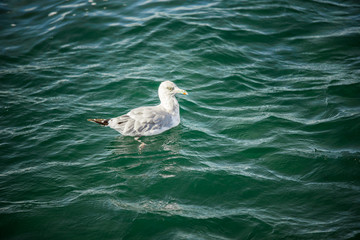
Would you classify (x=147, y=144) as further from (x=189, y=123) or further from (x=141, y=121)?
(x=189, y=123)

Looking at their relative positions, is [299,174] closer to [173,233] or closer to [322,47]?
[173,233]

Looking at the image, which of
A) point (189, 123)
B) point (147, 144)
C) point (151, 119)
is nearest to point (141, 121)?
point (151, 119)

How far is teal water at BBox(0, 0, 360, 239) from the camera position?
234 inches

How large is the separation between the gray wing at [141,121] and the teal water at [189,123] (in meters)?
0.32

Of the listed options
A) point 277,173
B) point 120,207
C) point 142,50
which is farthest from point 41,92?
point 277,173

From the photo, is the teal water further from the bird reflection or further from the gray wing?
the gray wing

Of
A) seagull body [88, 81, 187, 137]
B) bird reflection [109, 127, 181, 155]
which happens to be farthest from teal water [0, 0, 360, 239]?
seagull body [88, 81, 187, 137]

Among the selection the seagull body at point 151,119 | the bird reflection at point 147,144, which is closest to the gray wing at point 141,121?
the seagull body at point 151,119

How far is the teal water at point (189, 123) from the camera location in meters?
5.95

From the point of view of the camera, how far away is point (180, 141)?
8195mm

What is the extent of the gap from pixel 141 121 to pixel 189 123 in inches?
58.0

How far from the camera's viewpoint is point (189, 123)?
8.92 metres

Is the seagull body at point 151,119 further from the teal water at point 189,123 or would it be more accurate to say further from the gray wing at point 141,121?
the teal water at point 189,123

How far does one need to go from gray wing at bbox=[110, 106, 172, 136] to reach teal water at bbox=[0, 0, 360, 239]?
0.32 metres
